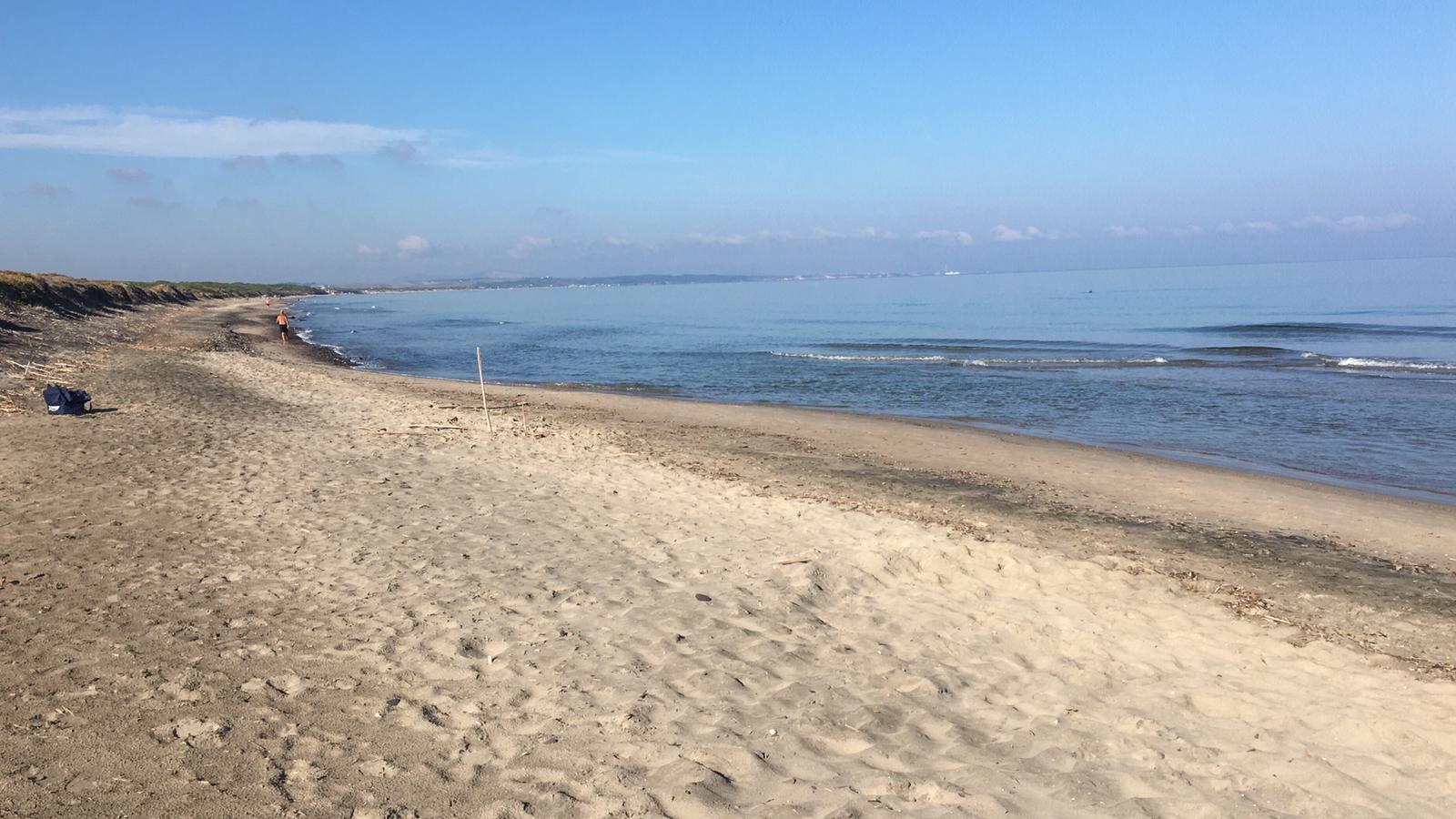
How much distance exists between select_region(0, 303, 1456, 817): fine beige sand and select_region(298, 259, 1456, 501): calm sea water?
522cm

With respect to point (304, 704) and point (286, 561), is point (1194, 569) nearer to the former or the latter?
point (304, 704)

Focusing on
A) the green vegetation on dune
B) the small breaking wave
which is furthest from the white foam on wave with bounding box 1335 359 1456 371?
the green vegetation on dune

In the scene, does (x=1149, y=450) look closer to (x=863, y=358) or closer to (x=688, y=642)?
(x=688, y=642)

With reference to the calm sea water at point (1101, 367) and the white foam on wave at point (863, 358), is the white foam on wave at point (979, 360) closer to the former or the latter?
the white foam on wave at point (863, 358)

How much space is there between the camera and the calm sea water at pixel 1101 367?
640 inches

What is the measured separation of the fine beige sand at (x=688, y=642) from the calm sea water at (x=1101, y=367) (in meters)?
5.22

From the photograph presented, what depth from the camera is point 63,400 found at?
1288 cm

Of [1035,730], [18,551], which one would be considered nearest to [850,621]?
[1035,730]

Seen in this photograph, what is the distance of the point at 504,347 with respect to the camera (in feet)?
140

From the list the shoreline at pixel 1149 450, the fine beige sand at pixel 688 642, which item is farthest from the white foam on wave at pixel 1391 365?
the fine beige sand at pixel 688 642

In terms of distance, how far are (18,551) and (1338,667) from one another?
395 inches

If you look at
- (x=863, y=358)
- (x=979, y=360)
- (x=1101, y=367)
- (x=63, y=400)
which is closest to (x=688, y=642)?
(x=63, y=400)

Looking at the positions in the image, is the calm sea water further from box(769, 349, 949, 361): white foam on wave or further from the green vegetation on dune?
the green vegetation on dune

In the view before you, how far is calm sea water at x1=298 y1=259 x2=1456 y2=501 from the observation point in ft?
53.3
